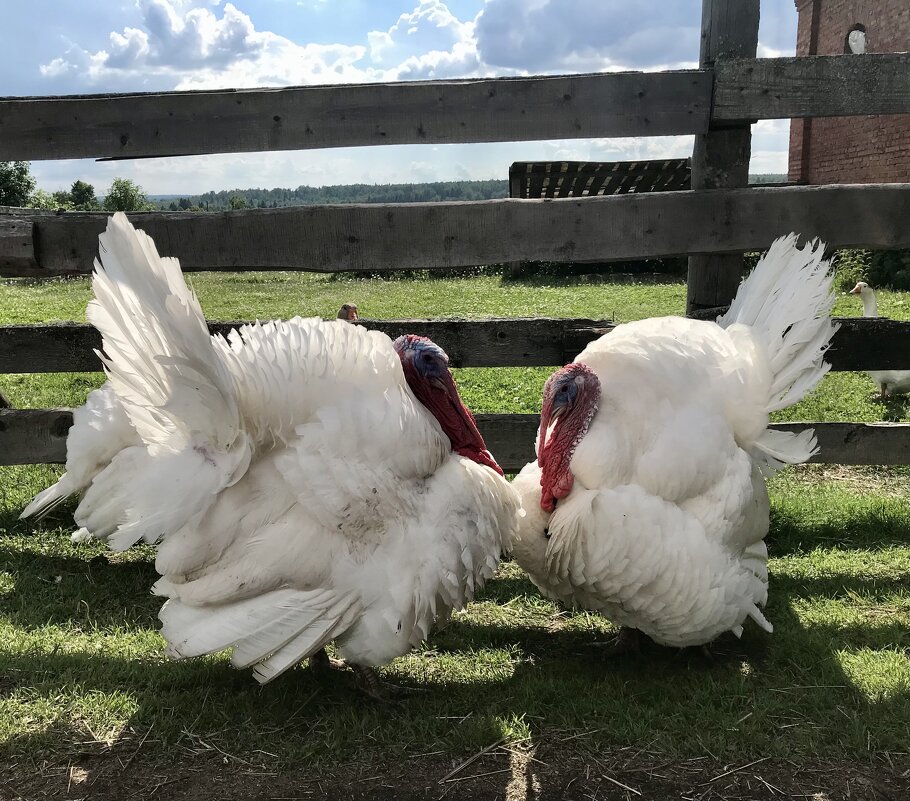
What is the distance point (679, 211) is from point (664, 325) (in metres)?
0.73

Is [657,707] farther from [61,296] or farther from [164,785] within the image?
[61,296]

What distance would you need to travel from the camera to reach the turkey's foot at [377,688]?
11.0 ft

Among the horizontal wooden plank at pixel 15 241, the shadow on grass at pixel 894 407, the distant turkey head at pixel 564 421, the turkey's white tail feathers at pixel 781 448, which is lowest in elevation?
the shadow on grass at pixel 894 407

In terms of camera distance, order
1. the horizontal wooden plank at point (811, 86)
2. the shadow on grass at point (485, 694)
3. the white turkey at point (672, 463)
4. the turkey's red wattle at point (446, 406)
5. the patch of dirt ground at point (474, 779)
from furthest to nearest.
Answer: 1. the horizontal wooden plank at point (811, 86)
2. the turkey's red wattle at point (446, 406)
3. the white turkey at point (672, 463)
4. the shadow on grass at point (485, 694)
5. the patch of dirt ground at point (474, 779)

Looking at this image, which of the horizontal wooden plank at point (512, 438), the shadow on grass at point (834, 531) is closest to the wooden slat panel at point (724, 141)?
the horizontal wooden plank at point (512, 438)

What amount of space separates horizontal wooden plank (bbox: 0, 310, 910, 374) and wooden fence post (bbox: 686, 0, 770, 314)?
0.72m

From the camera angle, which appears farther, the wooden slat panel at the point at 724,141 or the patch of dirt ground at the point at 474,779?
the wooden slat panel at the point at 724,141

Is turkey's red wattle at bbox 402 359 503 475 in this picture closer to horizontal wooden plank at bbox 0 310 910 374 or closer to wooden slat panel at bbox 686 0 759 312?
horizontal wooden plank at bbox 0 310 910 374

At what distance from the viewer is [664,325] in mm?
3807

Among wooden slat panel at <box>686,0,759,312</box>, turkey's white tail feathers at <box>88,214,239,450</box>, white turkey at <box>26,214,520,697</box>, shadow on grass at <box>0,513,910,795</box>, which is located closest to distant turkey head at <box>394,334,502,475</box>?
white turkey at <box>26,214,520,697</box>

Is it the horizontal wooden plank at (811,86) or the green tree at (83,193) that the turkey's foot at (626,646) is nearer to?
the horizontal wooden plank at (811,86)

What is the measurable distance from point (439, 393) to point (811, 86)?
263cm

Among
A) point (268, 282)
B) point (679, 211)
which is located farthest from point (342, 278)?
point (679, 211)

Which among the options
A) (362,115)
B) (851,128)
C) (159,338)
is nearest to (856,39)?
(851,128)
